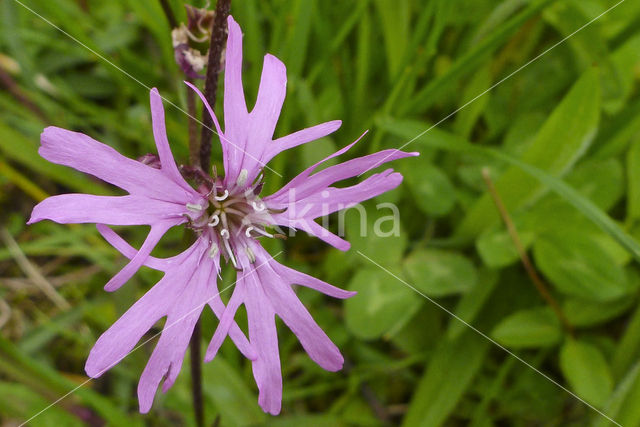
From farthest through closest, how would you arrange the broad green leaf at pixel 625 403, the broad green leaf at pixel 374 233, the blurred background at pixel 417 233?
the broad green leaf at pixel 374 233 < the blurred background at pixel 417 233 < the broad green leaf at pixel 625 403

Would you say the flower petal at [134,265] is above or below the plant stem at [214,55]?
below

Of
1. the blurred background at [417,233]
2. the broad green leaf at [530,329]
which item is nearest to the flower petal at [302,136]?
the blurred background at [417,233]

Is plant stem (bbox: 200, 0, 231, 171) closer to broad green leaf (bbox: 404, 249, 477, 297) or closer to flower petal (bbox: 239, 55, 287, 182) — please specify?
flower petal (bbox: 239, 55, 287, 182)

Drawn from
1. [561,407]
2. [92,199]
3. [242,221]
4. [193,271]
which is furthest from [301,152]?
[561,407]

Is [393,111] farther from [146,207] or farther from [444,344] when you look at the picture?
[146,207]

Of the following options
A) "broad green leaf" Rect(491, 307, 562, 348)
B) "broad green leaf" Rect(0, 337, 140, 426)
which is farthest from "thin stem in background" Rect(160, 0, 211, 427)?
"broad green leaf" Rect(491, 307, 562, 348)

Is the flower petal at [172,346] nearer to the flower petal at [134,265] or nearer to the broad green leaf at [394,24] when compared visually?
the flower petal at [134,265]
